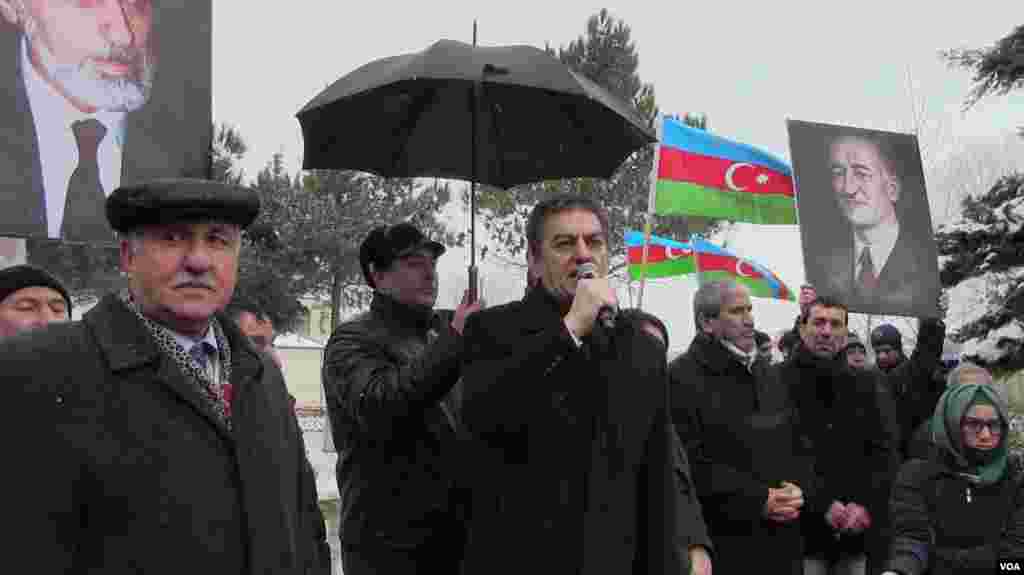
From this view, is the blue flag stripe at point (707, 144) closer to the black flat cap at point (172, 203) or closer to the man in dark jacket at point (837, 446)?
→ the man in dark jacket at point (837, 446)

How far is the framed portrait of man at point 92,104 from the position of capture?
4453mm

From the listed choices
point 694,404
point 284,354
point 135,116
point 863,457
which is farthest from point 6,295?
point 284,354

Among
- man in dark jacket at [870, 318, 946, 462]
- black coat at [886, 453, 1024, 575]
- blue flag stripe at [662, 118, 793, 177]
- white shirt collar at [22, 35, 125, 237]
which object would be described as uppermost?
blue flag stripe at [662, 118, 793, 177]

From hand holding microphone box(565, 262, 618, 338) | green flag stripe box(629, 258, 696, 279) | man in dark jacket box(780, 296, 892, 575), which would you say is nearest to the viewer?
hand holding microphone box(565, 262, 618, 338)

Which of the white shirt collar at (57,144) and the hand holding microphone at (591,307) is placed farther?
the white shirt collar at (57,144)

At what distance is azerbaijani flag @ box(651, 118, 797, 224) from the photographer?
852cm

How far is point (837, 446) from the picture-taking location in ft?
20.5

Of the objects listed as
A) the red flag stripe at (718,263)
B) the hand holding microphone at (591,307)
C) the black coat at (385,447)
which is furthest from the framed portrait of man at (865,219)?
the hand holding microphone at (591,307)

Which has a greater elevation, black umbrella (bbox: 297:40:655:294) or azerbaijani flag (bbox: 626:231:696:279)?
black umbrella (bbox: 297:40:655:294)

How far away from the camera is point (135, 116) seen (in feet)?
15.5

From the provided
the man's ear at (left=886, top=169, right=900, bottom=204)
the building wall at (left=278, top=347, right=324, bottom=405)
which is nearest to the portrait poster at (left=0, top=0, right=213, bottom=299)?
the man's ear at (left=886, top=169, right=900, bottom=204)

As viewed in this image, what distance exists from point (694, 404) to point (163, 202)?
353cm

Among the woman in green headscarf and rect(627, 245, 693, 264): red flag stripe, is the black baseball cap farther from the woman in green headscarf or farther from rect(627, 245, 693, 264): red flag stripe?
rect(627, 245, 693, 264): red flag stripe

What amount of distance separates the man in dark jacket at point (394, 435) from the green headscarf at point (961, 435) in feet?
7.93
